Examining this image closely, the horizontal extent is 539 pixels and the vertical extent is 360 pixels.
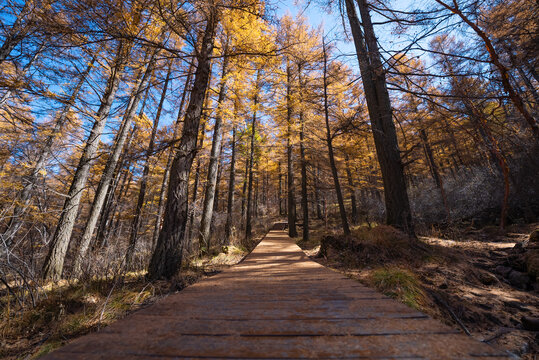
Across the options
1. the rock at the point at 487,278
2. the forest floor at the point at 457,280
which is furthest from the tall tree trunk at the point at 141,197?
the rock at the point at 487,278

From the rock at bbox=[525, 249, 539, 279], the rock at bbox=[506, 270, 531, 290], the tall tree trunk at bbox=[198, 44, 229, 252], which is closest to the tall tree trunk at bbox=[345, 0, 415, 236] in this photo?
the rock at bbox=[506, 270, 531, 290]

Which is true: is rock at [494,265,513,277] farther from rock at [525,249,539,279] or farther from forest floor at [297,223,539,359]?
rock at [525,249,539,279]

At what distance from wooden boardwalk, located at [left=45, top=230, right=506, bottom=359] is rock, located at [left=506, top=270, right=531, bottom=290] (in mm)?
3233

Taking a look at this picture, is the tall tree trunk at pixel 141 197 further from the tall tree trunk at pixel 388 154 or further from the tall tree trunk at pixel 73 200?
the tall tree trunk at pixel 388 154

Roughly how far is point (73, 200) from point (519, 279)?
1063 cm

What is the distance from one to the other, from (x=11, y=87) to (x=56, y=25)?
1525mm

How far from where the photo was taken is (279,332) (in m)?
1.12

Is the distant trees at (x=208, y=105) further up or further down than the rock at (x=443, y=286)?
further up

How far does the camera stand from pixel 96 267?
3893 mm

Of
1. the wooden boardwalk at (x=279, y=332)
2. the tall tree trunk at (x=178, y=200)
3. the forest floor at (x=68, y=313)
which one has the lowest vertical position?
the forest floor at (x=68, y=313)

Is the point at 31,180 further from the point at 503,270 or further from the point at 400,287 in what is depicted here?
the point at 503,270

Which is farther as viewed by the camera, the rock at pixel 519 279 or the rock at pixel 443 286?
the rock at pixel 519 279

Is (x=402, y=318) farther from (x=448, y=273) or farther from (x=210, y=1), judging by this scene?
(x=210, y=1)

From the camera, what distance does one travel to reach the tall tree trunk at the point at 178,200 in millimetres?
3555
